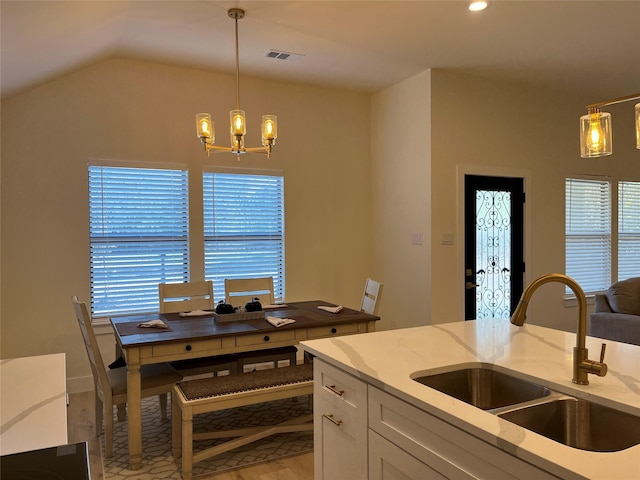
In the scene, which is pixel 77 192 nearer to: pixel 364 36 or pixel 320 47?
pixel 320 47

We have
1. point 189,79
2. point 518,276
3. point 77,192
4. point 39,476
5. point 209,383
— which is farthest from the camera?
point 518,276

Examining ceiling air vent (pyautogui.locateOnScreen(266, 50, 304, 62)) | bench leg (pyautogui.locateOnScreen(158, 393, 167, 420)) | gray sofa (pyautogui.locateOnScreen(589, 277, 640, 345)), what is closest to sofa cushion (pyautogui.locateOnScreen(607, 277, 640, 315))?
gray sofa (pyautogui.locateOnScreen(589, 277, 640, 345))

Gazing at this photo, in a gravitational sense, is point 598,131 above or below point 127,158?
below

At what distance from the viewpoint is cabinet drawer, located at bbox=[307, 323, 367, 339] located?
3.32 m

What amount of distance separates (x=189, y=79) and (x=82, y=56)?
39.5 inches

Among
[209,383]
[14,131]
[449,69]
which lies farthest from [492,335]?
[14,131]

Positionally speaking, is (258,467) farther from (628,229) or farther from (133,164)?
(628,229)

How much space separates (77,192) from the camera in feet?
13.6

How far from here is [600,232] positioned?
5984mm

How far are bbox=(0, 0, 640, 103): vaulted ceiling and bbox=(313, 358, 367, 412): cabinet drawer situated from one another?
7.77 feet

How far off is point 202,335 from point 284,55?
2.59 metres

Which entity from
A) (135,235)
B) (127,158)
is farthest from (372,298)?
(127,158)

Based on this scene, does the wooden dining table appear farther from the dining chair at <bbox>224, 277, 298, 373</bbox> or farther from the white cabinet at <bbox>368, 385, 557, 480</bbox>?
the white cabinet at <bbox>368, 385, 557, 480</bbox>

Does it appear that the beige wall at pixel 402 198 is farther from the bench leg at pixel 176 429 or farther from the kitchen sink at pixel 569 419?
the kitchen sink at pixel 569 419
